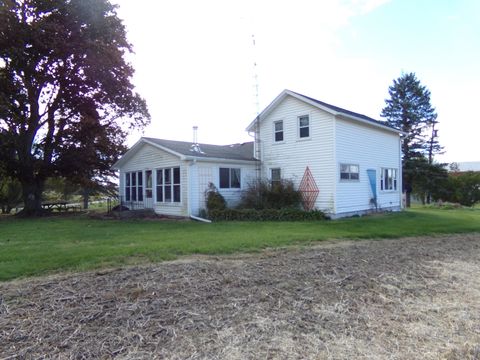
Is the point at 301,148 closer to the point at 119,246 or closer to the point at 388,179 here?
the point at 388,179

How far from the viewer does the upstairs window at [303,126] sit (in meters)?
17.7

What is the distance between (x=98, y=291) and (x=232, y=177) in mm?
14058

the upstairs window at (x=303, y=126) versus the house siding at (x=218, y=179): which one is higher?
the upstairs window at (x=303, y=126)

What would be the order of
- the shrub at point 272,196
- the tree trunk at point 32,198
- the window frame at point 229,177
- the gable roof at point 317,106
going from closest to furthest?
the gable roof at point 317,106 < the shrub at point 272,196 < the window frame at point 229,177 < the tree trunk at point 32,198

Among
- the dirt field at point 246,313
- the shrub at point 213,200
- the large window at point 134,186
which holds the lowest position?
the dirt field at point 246,313

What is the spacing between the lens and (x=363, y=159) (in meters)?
18.7

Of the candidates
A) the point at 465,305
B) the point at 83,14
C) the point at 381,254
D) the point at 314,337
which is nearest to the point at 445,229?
the point at 381,254

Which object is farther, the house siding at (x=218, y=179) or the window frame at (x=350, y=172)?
the house siding at (x=218, y=179)

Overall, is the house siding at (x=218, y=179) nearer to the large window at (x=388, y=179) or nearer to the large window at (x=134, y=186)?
the large window at (x=134, y=186)

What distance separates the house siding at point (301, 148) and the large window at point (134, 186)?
22.0 ft

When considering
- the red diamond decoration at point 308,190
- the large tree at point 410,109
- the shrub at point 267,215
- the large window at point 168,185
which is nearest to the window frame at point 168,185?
the large window at point 168,185

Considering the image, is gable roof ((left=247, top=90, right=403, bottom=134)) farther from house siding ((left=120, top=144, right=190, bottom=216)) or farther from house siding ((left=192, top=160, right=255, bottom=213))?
house siding ((left=120, top=144, right=190, bottom=216))

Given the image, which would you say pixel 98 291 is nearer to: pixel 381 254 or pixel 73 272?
pixel 73 272

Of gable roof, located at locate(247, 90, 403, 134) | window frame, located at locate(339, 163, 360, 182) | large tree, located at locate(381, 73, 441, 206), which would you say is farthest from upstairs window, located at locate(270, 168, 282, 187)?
large tree, located at locate(381, 73, 441, 206)
